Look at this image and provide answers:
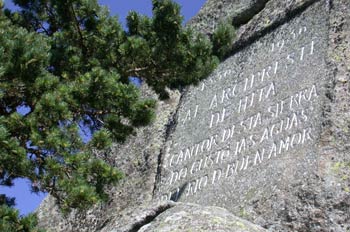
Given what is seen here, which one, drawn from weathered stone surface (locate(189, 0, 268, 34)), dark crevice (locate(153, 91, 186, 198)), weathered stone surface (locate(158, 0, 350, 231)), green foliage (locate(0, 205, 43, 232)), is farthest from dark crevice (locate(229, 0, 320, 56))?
green foliage (locate(0, 205, 43, 232))

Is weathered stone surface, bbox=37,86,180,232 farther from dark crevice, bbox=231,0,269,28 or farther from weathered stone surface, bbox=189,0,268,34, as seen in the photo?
dark crevice, bbox=231,0,269,28

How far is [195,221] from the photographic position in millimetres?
6445

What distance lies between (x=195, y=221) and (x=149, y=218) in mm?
673

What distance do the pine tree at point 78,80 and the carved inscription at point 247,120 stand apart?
3.19 ft

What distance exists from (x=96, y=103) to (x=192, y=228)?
1836 millimetres

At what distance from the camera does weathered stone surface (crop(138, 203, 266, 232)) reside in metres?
6.32

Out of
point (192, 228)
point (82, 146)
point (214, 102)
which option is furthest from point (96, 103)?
point (214, 102)

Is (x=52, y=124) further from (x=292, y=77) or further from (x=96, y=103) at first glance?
(x=292, y=77)

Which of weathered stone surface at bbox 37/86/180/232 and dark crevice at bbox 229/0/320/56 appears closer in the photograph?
dark crevice at bbox 229/0/320/56

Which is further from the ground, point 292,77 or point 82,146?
point 292,77

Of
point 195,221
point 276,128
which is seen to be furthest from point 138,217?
point 276,128

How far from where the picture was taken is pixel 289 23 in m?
9.95

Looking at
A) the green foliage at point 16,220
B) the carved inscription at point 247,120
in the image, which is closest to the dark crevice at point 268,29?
the carved inscription at point 247,120

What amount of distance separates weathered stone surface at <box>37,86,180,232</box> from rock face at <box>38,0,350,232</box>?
2 centimetres
